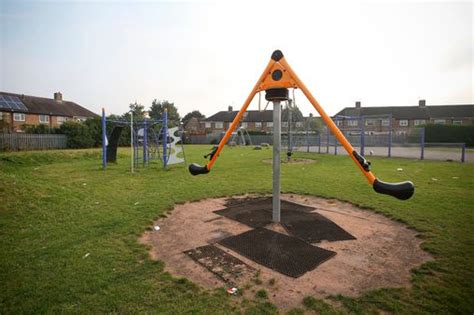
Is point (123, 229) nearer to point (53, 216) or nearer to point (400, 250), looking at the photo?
point (53, 216)

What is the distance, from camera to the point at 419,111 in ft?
200

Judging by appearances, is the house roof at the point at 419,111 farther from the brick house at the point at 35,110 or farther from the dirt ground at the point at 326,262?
the dirt ground at the point at 326,262

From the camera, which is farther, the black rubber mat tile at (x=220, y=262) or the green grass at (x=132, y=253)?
the black rubber mat tile at (x=220, y=262)

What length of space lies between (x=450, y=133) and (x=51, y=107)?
63025mm

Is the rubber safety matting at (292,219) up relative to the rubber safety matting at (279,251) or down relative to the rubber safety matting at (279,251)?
up

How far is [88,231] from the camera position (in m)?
4.86

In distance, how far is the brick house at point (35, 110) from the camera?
3866cm

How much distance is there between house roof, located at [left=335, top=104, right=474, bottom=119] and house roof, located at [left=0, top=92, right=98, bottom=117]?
56.2 m

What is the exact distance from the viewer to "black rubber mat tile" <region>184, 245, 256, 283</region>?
11.2 feet

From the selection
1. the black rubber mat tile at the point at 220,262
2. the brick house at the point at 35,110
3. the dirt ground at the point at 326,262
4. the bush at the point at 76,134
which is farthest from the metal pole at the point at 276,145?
the brick house at the point at 35,110

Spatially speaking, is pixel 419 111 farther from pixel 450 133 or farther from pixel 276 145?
pixel 276 145

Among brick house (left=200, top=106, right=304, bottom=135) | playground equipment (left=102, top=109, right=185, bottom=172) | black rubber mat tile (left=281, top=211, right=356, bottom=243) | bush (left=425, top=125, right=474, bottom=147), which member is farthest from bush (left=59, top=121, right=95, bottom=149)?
bush (left=425, top=125, right=474, bottom=147)

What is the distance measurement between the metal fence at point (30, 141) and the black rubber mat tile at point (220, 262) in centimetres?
2678

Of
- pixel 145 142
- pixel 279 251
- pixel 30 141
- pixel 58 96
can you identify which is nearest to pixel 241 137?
pixel 30 141
